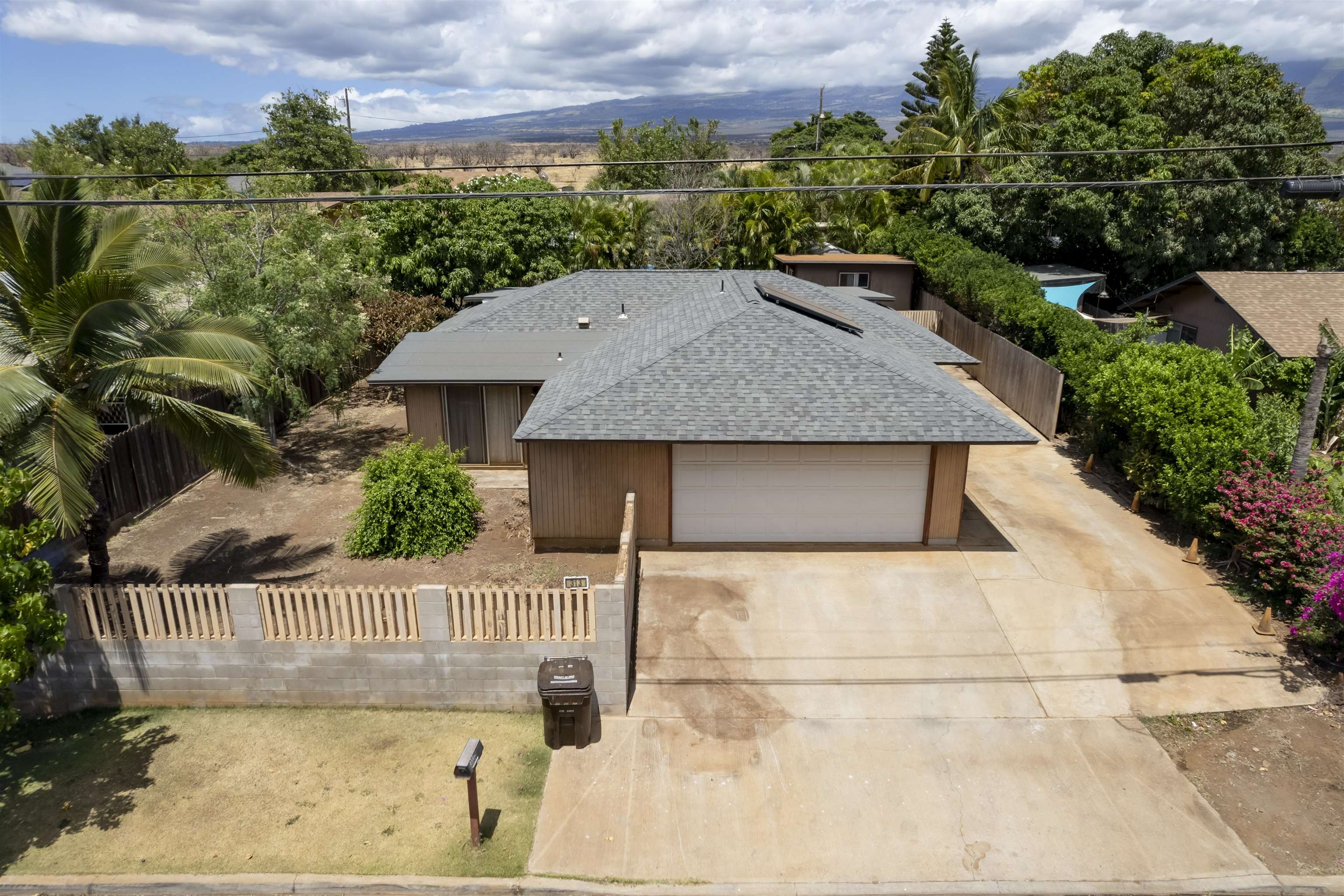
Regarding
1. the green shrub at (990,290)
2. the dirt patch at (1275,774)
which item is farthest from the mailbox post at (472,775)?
the green shrub at (990,290)

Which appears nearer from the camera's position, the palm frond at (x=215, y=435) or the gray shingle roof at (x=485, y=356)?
the palm frond at (x=215, y=435)

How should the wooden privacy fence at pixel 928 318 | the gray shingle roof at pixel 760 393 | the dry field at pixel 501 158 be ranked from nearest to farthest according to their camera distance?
1. the gray shingle roof at pixel 760 393
2. the wooden privacy fence at pixel 928 318
3. the dry field at pixel 501 158

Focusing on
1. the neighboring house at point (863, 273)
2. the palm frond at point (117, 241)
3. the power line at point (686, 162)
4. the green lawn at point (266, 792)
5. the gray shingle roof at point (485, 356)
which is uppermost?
the power line at point (686, 162)

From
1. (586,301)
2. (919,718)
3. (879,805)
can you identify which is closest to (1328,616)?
(919,718)

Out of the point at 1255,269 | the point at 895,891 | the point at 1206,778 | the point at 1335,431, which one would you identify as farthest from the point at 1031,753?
the point at 1255,269

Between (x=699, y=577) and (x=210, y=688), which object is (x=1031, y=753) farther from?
(x=210, y=688)

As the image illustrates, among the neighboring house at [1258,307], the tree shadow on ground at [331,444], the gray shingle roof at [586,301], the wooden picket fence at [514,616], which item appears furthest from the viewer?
the gray shingle roof at [586,301]

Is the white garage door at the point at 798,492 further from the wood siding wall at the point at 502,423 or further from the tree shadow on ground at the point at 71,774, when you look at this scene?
the tree shadow on ground at the point at 71,774
